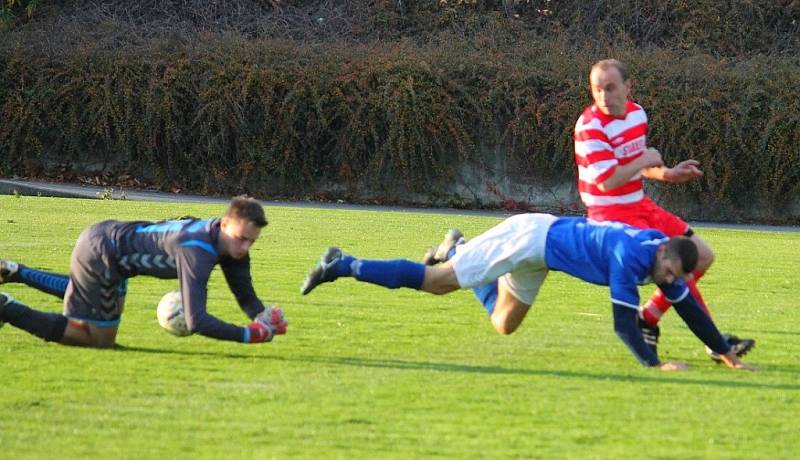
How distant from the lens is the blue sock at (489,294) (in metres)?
8.09

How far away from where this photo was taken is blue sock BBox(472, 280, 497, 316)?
26.5ft

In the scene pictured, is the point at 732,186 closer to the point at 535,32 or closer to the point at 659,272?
the point at 535,32

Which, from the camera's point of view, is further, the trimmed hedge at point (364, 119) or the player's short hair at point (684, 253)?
the trimmed hedge at point (364, 119)

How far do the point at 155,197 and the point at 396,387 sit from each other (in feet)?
54.2

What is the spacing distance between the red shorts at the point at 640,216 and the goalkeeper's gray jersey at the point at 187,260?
210cm

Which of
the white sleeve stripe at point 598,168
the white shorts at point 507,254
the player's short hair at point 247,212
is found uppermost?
the player's short hair at point 247,212

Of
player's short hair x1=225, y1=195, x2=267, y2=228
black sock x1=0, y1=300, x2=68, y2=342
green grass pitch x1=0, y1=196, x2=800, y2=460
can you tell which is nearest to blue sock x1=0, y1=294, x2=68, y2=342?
black sock x1=0, y1=300, x2=68, y2=342

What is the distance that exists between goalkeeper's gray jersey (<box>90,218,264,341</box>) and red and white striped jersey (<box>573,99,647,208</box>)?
6.81 feet

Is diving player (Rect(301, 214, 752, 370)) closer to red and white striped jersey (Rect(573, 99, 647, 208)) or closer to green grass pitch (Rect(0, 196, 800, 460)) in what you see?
green grass pitch (Rect(0, 196, 800, 460))

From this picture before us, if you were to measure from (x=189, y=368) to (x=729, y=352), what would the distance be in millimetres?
2937

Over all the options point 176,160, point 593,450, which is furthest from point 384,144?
point 593,450

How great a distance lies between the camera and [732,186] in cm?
2281

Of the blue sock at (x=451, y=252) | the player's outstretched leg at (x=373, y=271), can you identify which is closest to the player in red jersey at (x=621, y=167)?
the blue sock at (x=451, y=252)

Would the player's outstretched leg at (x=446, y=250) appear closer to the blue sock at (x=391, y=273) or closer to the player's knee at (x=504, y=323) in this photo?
the player's knee at (x=504, y=323)
